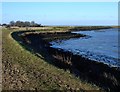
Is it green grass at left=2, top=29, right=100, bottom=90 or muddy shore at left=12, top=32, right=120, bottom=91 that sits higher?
green grass at left=2, top=29, right=100, bottom=90

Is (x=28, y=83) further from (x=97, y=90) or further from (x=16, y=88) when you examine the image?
(x=97, y=90)

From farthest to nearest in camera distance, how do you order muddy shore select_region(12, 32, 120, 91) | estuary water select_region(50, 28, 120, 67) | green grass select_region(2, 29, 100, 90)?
estuary water select_region(50, 28, 120, 67) → muddy shore select_region(12, 32, 120, 91) → green grass select_region(2, 29, 100, 90)

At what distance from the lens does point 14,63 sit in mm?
20547

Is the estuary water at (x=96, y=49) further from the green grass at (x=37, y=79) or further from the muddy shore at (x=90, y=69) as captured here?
the green grass at (x=37, y=79)

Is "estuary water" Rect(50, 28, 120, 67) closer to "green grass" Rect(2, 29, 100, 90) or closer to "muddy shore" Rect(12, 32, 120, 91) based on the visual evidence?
"muddy shore" Rect(12, 32, 120, 91)

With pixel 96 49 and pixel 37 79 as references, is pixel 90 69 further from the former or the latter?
pixel 96 49

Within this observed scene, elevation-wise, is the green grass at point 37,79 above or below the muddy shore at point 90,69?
above

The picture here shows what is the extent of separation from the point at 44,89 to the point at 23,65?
22.2 ft

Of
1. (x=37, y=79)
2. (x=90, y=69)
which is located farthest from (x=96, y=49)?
Result: (x=37, y=79)

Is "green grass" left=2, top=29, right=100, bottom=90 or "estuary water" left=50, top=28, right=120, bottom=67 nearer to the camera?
"green grass" left=2, top=29, right=100, bottom=90

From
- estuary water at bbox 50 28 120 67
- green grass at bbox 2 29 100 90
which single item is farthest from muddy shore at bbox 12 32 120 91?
estuary water at bbox 50 28 120 67

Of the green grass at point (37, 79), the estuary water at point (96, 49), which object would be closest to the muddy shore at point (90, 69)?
the green grass at point (37, 79)

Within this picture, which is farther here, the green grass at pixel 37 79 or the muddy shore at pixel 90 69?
the muddy shore at pixel 90 69

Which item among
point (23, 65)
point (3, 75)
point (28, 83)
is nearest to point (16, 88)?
point (28, 83)
